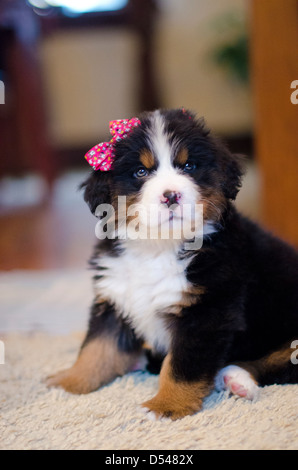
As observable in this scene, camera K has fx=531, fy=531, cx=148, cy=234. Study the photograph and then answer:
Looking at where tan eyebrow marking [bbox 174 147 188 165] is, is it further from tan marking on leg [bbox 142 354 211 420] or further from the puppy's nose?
tan marking on leg [bbox 142 354 211 420]

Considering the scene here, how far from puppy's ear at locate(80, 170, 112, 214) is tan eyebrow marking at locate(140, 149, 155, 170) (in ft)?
0.39

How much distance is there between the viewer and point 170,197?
4.33 ft

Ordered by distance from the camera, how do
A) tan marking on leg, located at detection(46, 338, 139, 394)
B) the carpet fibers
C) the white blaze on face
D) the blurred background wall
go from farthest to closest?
the blurred background wall < tan marking on leg, located at detection(46, 338, 139, 394) < the white blaze on face < the carpet fibers

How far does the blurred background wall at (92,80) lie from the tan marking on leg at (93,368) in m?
2.71

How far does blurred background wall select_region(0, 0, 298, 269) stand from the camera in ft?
17.9

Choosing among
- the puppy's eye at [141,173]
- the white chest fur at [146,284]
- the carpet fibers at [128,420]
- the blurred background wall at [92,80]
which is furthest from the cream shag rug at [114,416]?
the blurred background wall at [92,80]

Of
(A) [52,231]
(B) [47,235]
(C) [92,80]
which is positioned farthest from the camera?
(C) [92,80]

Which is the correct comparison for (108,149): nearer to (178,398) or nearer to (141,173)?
(141,173)

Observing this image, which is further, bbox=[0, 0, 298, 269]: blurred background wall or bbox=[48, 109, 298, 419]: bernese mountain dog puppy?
bbox=[0, 0, 298, 269]: blurred background wall

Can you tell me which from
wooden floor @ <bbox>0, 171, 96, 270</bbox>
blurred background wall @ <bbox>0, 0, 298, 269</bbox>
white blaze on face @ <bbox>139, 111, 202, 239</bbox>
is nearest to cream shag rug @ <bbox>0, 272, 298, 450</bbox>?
white blaze on face @ <bbox>139, 111, 202, 239</bbox>

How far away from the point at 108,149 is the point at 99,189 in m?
0.11

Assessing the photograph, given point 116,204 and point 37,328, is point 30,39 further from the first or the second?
point 116,204

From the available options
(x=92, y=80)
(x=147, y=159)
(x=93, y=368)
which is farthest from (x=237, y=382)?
(x=92, y=80)
